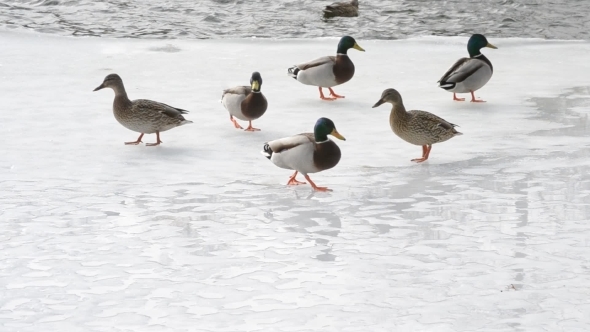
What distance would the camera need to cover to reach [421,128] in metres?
8.79

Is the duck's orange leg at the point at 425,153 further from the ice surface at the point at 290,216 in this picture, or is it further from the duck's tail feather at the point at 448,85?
the duck's tail feather at the point at 448,85

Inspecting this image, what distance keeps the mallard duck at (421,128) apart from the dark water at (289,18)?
9.42 meters

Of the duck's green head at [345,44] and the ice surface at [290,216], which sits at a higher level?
the duck's green head at [345,44]

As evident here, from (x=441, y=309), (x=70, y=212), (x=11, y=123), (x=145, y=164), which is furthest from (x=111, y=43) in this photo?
(x=441, y=309)

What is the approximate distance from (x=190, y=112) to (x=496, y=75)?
4.59m

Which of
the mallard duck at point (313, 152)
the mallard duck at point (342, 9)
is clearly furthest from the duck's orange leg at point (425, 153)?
the mallard duck at point (342, 9)

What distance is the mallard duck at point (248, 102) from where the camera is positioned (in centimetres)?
995

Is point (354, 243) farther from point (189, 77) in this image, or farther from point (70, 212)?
point (189, 77)

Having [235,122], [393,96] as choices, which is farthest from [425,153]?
[235,122]

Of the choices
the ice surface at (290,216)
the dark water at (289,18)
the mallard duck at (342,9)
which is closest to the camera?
the ice surface at (290,216)

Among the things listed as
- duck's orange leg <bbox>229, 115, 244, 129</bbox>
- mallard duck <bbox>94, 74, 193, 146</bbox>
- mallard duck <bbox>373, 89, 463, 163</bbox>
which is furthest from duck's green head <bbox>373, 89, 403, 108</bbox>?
mallard duck <bbox>94, 74, 193, 146</bbox>

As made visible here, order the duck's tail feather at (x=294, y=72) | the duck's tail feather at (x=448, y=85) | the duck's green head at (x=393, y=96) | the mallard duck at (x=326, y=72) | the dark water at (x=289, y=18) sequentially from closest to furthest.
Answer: the duck's green head at (x=393, y=96), the duck's tail feather at (x=448, y=85), the mallard duck at (x=326, y=72), the duck's tail feather at (x=294, y=72), the dark water at (x=289, y=18)

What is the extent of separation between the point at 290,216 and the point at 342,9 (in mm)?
13549

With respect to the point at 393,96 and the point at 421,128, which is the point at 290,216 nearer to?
the point at 421,128
